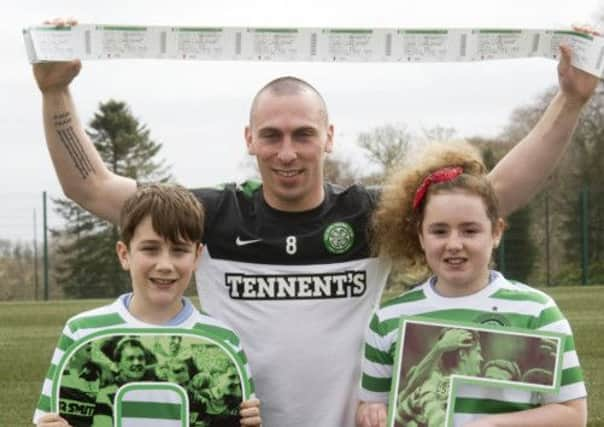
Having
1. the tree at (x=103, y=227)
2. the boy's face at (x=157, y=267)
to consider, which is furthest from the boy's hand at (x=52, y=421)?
the tree at (x=103, y=227)

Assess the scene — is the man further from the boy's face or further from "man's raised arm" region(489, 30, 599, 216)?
the boy's face

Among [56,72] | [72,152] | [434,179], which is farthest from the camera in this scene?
[72,152]

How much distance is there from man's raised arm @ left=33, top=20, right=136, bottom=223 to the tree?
1610 centimetres

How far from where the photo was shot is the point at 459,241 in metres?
3.57

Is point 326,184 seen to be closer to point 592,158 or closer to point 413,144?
point 413,144

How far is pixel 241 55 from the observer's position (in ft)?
13.6

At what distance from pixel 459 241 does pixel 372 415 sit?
2.31 feet

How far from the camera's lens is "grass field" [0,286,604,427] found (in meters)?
8.22

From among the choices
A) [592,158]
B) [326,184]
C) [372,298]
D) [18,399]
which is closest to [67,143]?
[326,184]

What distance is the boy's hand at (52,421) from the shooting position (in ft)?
11.5

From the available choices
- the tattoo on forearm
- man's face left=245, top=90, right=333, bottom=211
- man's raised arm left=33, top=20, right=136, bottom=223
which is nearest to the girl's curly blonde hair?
man's face left=245, top=90, right=333, bottom=211

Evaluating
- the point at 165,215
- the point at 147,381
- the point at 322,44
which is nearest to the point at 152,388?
the point at 147,381

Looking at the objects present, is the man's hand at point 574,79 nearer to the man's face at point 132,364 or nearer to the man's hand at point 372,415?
the man's hand at point 372,415

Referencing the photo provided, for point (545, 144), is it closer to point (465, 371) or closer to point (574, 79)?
point (574, 79)
